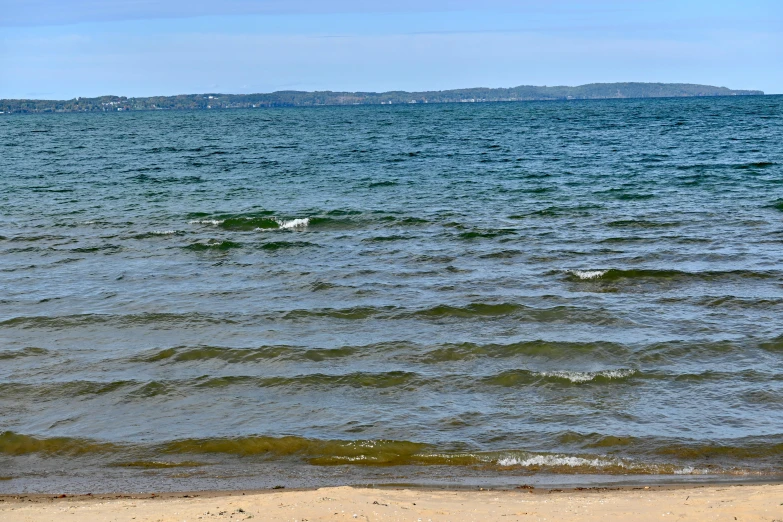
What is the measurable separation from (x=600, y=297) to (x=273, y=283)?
20.0 feet

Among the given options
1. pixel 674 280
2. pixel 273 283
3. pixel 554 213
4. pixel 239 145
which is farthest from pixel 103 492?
pixel 239 145

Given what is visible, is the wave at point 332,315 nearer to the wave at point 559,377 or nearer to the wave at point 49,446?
the wave at point 559,377

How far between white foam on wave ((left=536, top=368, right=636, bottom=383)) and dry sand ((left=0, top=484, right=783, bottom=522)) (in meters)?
2.96

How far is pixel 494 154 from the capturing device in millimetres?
42500

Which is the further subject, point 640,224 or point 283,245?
point 640,224

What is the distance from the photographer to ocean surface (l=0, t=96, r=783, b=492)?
345 inches

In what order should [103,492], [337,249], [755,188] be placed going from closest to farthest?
[103,492] < [337,249] < [755,188]

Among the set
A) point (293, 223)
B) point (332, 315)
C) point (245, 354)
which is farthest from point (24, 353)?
point (293, 223)

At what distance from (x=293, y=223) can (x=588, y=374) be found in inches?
515

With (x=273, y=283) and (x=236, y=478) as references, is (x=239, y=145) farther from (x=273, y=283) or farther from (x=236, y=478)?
(x=236, y=478)

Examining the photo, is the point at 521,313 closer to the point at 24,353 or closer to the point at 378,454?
the point at 378,454

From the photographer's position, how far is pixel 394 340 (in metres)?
12.4

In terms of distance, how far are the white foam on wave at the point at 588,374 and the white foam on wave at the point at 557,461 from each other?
7.05ft

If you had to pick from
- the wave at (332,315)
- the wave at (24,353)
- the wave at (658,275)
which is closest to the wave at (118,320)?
the wave at (332,315)
